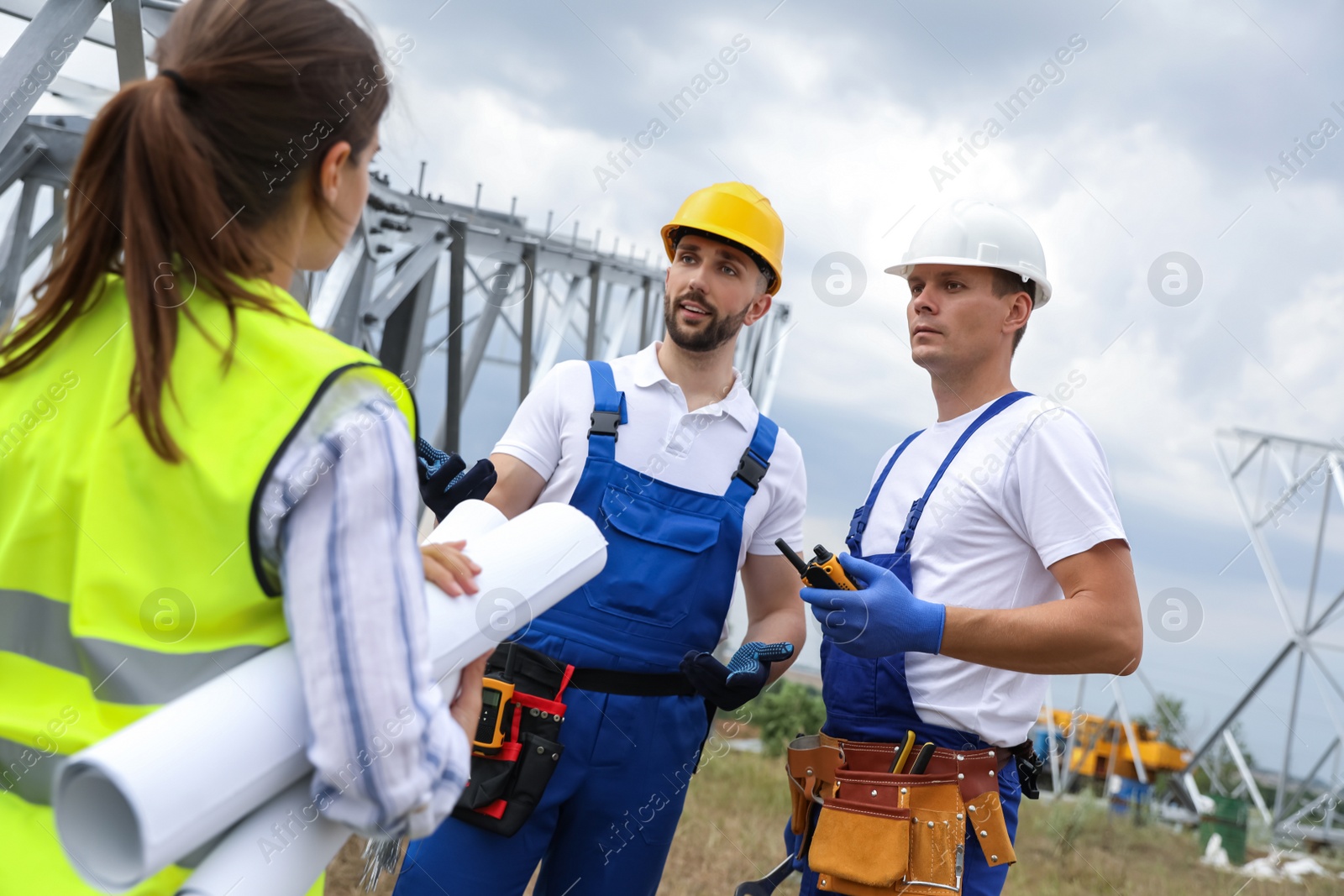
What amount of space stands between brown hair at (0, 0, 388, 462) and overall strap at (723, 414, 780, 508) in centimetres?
170

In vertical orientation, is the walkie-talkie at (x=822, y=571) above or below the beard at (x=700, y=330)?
below

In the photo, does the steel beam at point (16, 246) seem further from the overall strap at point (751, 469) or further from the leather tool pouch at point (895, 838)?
the leather tool pouch at point (895, 838)

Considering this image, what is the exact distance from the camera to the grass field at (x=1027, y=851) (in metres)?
5.54

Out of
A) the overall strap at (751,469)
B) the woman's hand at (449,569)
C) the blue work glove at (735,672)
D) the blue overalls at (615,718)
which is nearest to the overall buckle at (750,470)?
the overall strap at (751,469)

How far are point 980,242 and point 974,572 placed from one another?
0.83m

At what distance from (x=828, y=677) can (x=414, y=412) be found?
164 cm

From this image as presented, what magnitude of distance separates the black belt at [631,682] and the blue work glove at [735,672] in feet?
0.15

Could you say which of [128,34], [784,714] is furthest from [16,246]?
[784,714]

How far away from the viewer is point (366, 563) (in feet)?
3.41

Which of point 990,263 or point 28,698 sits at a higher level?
point 990,263

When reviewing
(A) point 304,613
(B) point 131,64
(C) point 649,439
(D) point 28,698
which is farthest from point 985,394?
(B) point 131,64

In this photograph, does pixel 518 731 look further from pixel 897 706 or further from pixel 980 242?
pixel 980 242

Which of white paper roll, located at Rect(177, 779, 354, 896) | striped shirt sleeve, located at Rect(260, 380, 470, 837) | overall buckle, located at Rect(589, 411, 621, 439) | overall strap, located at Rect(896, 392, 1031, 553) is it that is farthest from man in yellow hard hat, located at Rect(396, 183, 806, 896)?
striped shirt sleeve, located at Rect(260, 380, 470, 837)

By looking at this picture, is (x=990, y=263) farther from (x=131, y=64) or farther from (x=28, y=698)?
(x=131, y=64)
